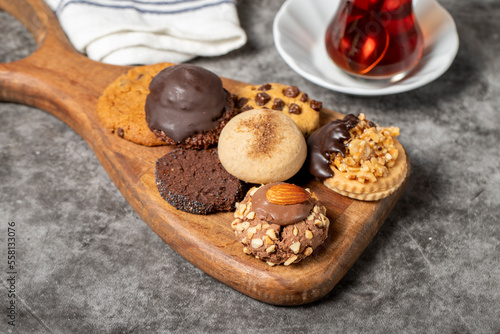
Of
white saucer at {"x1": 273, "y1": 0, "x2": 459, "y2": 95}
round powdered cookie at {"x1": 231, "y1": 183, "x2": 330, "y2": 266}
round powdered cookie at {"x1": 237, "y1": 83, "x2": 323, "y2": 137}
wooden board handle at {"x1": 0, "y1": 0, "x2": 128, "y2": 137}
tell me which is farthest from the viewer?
white saucer at {"x1": 273, "y1": 0, "x2": 459, "y2": 95}

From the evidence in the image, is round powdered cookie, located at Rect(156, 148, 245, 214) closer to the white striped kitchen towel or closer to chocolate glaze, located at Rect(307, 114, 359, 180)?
chocolate glaze, located at Rect(307, 114, 359, 180)

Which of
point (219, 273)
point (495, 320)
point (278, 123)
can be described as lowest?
point (495, 320)

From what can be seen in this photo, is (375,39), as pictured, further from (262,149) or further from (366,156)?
(262,149)

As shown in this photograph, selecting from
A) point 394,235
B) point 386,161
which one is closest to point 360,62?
point 386,161

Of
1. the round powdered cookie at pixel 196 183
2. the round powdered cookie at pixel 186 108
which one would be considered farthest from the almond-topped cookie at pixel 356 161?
the round powdered cookie at pixel 186 108


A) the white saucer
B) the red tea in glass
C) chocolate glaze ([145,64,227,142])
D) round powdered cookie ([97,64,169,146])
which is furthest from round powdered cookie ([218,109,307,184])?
the red tea in glass

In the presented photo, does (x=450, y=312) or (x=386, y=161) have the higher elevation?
(x=386, y=161)

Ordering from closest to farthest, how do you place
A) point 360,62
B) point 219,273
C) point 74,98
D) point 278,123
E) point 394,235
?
point 219,273 → point 278,123 → point 394,235 → point 74,98 → point 360,62

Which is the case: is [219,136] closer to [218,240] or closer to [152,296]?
[218,240]
